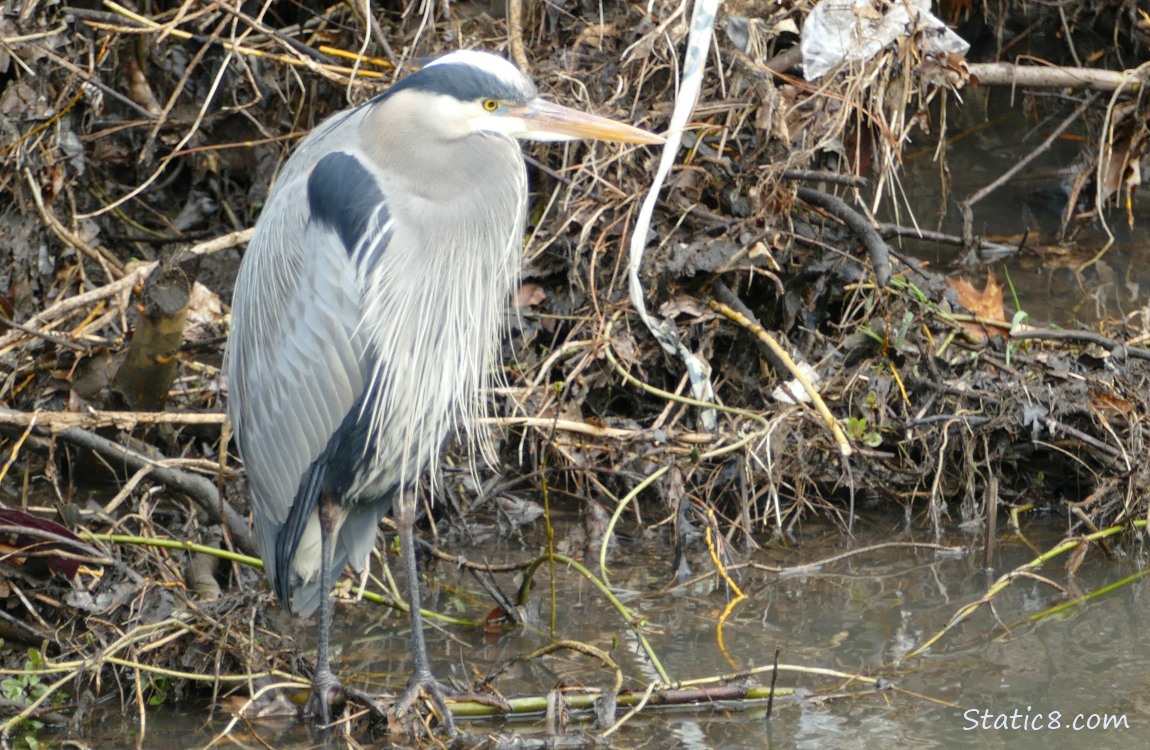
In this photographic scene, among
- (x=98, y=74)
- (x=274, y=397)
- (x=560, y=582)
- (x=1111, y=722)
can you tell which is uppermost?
(x=98, y=74)

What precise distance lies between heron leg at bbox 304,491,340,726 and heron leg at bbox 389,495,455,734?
0.16 m

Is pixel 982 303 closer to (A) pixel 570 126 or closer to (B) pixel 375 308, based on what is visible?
(A) pixel 570 126

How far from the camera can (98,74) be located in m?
4.67

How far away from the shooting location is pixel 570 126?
310cm

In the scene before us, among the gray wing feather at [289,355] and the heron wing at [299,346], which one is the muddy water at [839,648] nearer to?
the heron wing at [299,346]

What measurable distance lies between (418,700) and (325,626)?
1.01 ft

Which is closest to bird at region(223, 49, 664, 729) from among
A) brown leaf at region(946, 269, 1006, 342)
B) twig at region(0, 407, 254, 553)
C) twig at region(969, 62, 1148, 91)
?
twig at region(0, 407, 254, 553)

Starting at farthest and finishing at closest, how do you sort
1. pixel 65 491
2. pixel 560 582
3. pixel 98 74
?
pixel 98 74, pixel 65 491, pixel 560 582

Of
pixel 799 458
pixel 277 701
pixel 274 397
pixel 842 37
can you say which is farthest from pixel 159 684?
pixel 842 37

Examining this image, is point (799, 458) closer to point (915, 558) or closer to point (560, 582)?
point (915, 558)

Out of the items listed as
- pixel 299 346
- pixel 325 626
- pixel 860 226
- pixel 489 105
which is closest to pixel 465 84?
pixel 489 105

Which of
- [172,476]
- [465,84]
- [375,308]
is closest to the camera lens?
[465,84]

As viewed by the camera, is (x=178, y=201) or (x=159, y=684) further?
(x=178, y=201)

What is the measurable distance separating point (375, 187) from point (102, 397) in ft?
4.69
